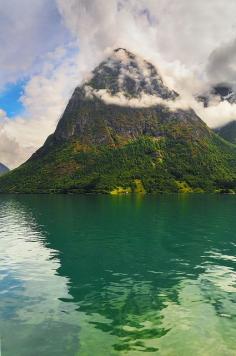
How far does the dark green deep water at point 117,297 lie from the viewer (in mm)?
31484

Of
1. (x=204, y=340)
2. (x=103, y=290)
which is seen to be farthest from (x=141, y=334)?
(x=103, y=290)

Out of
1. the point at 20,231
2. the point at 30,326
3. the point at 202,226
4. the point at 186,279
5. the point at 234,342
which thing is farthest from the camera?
the point at 202,226

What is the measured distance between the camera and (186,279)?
5200 cm

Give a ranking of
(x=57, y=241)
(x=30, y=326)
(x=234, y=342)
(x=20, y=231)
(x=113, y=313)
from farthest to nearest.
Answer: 1. (x=20, y=231)
2. (x=57, y=241)
3. (x=113, y=313)
4. (x=30, y=326)
5. (x=234, y=342)

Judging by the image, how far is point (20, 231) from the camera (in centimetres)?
10338

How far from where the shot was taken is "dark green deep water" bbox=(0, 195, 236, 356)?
103 feet

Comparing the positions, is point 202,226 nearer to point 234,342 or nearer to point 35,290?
point 35,290

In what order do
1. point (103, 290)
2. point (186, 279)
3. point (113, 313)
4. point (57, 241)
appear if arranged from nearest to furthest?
point (113, 313) < point (103, 290) < point (186, 279) < point (57, 241)

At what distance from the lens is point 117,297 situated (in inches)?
1730

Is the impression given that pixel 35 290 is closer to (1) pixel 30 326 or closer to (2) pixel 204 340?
(1) pixel 30 326

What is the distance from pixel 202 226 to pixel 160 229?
16.0 meters

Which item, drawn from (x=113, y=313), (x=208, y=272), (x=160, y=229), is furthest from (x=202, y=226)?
(x=113, y=313)

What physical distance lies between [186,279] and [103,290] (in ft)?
41.2

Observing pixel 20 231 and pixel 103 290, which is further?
pixel 20 231
